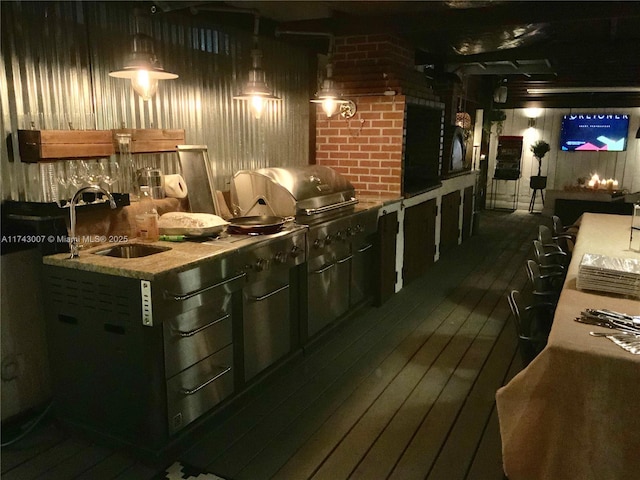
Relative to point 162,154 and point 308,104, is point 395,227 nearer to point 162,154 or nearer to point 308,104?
point 308,104

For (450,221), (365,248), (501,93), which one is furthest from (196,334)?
(501,93)

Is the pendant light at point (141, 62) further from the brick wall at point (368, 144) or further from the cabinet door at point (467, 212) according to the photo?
the cabinet door at point (467, 212)

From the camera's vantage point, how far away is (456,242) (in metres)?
7.50

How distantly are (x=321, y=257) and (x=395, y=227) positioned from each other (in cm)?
137

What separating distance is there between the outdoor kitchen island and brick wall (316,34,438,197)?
7.59ft

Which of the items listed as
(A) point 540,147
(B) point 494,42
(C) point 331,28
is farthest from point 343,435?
(A) point 540,147

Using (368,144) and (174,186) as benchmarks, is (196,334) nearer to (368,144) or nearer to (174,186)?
(174,186)

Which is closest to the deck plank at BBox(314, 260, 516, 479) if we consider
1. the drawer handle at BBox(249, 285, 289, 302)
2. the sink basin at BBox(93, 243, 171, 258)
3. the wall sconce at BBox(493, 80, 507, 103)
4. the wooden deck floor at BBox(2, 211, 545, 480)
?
the wooden deck floor at BBox(2, 211, 545, 480)

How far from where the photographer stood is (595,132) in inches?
430

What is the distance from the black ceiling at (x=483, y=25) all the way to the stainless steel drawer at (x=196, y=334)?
166cm

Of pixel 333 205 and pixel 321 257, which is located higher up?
pixel 333 205

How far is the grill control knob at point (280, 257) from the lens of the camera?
3.27 meters

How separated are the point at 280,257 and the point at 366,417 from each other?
1085 millimetres

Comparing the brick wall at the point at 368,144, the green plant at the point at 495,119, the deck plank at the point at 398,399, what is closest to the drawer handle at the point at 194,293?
the deck plank at the point at 398,399
